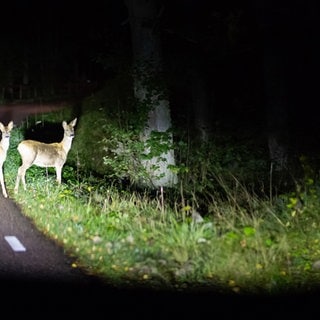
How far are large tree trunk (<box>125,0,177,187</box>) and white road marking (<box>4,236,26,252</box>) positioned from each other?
4.89 meters

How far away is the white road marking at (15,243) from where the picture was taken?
8.85 meters

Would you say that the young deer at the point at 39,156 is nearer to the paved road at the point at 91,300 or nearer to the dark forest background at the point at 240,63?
the dark forest background at the point at 240,63

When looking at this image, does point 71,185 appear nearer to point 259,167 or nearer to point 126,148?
point 126,148

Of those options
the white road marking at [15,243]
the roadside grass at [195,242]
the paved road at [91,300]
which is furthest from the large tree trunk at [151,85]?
the paved road at [91,300]

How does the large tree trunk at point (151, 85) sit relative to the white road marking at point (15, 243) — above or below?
above

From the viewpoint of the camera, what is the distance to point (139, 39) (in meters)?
13.5

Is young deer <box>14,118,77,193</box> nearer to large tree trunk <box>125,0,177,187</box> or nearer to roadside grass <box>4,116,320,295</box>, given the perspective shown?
large tree trunk <box>125,0,177,187</box>

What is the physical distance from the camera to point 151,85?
13.6m

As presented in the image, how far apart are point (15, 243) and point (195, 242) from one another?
8.72 ft

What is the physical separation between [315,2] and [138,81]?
4406mm

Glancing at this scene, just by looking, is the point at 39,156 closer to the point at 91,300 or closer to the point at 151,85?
the point at 151,85

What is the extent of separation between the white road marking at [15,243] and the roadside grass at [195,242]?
20.8 inches

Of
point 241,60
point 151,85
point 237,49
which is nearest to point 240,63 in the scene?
point 241,60

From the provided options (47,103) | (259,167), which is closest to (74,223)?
(259,167)
